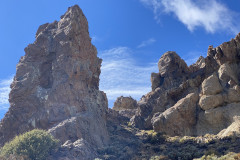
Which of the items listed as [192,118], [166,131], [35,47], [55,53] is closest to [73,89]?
[55,53]

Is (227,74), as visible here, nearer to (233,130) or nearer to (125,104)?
(233,130)

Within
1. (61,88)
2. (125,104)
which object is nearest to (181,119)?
(61,88)

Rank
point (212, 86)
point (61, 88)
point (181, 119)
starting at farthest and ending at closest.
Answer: point (181, 119) < point (212, 86) < point (61, 88)

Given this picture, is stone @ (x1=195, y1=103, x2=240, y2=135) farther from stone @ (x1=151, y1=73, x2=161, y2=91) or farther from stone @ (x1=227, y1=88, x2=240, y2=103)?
stone @ (x1=151, y1=73, x2=161, y2=91)

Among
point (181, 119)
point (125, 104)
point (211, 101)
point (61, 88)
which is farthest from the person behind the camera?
point (125, 104)

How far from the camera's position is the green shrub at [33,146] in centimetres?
3456

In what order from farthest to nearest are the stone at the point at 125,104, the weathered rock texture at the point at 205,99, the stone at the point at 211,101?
the stone at the point at 125,104 < the stone at the point at 211,101 < the weathered rock texture at the point at 205,99

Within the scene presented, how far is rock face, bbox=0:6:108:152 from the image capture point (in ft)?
142

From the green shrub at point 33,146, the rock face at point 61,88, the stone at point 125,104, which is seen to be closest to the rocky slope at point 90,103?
the rock face at point 61,88

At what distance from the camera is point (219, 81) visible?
48562 millimetres

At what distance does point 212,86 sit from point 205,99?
249 centimetres

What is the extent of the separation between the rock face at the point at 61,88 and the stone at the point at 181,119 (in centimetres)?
1058

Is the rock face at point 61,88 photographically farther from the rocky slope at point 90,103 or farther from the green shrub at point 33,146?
the green shrub at point 33,146

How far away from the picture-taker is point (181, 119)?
4919 cm
